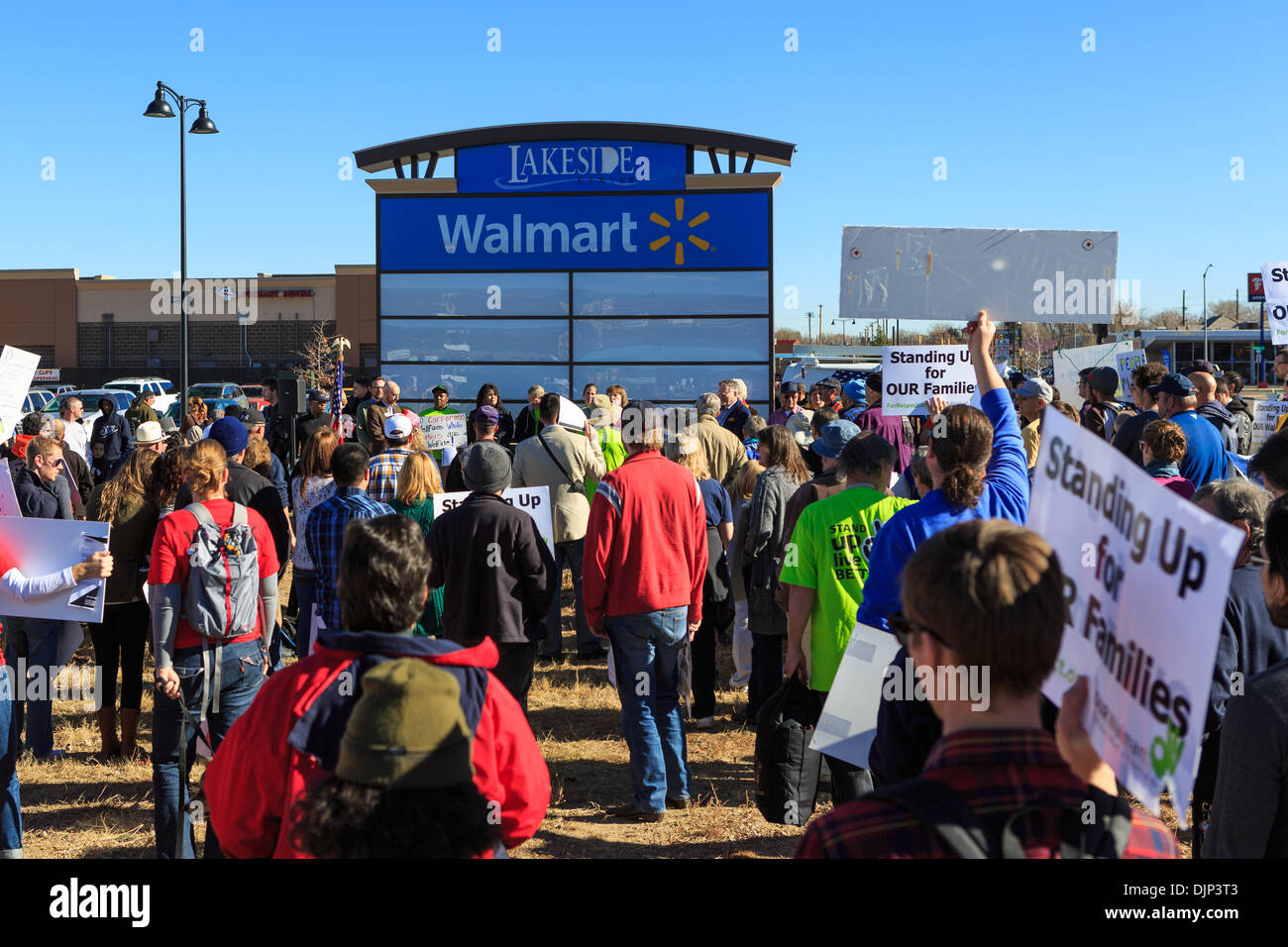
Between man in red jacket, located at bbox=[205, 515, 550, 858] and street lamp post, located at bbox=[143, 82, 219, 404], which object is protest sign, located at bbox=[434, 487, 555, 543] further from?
street lamp post, located at bbox=[143, 82, 219, 404]

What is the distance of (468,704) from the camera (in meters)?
2.39

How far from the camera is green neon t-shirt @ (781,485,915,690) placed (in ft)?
15.2

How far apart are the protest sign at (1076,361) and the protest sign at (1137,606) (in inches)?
421

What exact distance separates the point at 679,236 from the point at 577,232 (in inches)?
61.6

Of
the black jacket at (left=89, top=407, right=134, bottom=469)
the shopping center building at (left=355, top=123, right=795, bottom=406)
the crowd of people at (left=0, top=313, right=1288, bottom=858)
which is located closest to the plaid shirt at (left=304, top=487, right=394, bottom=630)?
the crowd of people at (left=0, top=313, right=1288, bottom=858)

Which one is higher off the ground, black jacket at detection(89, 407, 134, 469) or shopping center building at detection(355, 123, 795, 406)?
shopping center building at detection(355, 123, 795, 406)

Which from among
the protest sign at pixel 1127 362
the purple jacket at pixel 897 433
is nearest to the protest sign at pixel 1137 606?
the purple jacket at pixel 897 433

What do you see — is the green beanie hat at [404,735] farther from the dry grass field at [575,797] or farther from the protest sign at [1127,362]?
the protest sign at [1127,362]

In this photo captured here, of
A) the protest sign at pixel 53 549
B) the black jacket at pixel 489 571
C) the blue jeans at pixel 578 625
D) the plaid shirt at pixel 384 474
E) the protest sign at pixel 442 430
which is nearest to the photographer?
the protest sign at pixel 53 549

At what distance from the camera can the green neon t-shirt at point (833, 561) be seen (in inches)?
183

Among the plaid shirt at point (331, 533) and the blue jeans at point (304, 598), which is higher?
the plaid shirt at point (331, 533)

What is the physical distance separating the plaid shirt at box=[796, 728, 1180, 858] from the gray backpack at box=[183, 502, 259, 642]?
347 centimetres
